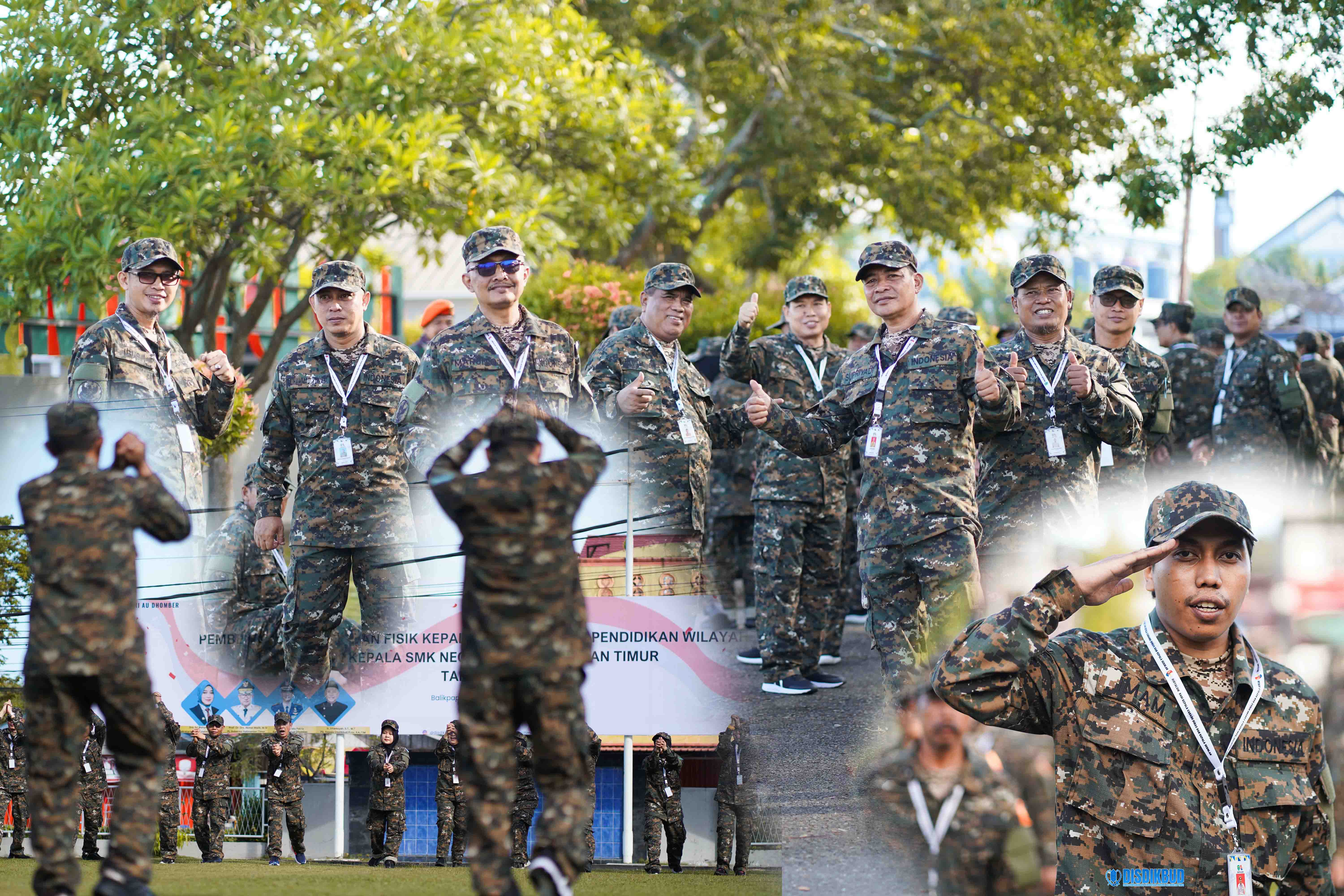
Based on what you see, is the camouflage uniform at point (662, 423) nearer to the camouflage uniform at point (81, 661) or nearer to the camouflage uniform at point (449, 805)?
the camouflage uniform at point (449, 805)

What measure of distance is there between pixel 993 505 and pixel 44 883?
15.3 feet

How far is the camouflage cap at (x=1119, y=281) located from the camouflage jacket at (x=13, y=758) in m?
6.70

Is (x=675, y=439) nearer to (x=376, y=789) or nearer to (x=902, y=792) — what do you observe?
(x=376, y=789)

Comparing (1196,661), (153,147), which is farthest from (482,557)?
(153,147)

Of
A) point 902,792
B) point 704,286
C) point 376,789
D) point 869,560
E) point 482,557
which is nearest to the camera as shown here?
point 482,557

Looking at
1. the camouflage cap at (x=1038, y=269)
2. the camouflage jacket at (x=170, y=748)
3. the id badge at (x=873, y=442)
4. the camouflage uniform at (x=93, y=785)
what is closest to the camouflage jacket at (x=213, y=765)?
the camouflage jacket at (x=170, y=748)

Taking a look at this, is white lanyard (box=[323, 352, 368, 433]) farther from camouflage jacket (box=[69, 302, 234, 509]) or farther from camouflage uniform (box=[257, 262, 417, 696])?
camouflage jacket (box=[69, 302, 234, 509])

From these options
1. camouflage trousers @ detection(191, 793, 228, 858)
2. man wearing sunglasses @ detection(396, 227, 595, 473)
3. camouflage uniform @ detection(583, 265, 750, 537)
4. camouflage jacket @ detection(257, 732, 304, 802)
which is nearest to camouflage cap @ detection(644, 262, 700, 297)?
camouflage uniform @ detection(583, 265, 750, 537)

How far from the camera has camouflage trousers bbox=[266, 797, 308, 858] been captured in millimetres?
7324

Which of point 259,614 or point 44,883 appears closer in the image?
point 44,883

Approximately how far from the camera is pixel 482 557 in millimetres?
4375

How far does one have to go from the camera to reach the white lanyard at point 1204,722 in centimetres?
366

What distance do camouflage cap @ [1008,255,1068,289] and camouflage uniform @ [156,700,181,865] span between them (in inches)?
192

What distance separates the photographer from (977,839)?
4.60m
